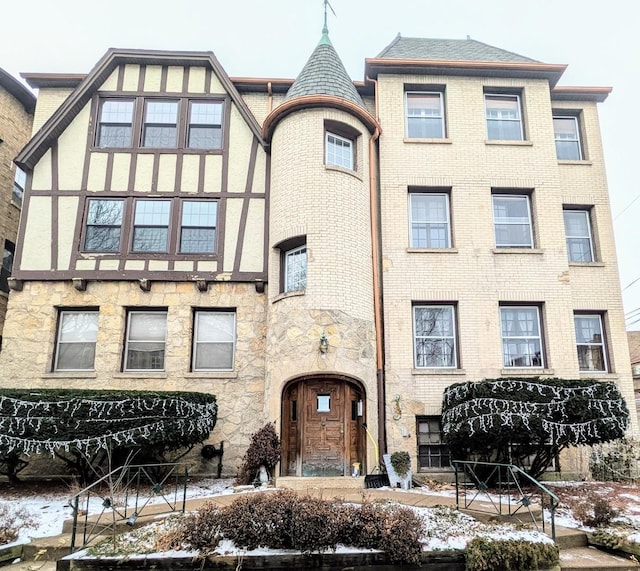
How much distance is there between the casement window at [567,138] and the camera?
46.0ft

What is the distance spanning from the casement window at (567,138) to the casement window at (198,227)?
370 inches

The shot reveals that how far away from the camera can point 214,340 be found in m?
12.5

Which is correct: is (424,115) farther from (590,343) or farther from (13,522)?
(13,522)

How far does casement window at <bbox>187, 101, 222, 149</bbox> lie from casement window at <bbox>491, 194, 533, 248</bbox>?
7438mm

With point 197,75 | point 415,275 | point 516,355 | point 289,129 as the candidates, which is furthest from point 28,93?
point 516,355

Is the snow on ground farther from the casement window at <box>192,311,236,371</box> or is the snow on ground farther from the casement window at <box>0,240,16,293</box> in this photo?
the casement window at <box>0,240,16,293</box>

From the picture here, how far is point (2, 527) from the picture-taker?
680 cm

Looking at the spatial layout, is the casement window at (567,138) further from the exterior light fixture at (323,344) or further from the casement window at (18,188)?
the casement window at (18,188)

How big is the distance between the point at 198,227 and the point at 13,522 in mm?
7530

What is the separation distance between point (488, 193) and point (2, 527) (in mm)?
11842

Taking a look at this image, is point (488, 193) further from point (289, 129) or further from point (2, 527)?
point (2, 527)

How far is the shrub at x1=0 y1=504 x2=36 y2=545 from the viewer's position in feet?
21.8

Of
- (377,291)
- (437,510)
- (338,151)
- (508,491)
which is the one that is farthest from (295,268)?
(508,491)

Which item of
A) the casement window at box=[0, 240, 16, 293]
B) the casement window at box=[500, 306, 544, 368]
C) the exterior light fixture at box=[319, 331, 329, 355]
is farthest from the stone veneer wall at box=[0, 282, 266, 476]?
the casement window at box=[500, 306, 544, 368]
